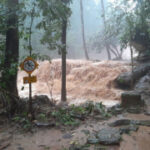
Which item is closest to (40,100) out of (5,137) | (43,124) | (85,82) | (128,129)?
(43,124)

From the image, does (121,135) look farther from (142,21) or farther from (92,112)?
(142,21)

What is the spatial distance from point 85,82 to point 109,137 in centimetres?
858

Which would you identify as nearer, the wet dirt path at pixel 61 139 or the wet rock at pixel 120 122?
the wet dirt path at pixel 61 139

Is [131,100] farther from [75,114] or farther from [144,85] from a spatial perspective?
[144,85]

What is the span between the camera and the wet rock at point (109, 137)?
315 centimetres

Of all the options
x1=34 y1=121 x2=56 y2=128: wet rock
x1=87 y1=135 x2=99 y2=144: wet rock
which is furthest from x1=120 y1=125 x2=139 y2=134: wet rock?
x1=34 y1=121 x2=56 y2=128: wet rock

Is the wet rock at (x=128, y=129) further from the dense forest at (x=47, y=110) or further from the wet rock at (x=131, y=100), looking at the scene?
the wet rock at (x=131, y=100)

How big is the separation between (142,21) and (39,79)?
371 inches

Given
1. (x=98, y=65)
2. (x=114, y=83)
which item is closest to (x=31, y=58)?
(x=114, y=83)

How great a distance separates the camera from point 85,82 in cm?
1185

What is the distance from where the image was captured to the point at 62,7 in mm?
4613

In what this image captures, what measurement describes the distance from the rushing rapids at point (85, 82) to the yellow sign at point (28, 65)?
16.1 feet

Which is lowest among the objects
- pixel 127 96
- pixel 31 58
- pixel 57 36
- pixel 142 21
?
pixel 127 96

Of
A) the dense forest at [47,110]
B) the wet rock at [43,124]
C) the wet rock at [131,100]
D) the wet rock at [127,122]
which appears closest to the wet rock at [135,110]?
the dense forest at [47,110]
